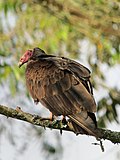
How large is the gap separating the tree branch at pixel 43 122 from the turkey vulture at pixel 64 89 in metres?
0.10

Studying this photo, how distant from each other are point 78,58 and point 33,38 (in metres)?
0.77

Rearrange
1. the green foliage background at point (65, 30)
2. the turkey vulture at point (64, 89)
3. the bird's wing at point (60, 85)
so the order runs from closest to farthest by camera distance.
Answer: the turkey vulture at point (64, 89) → the bird's wing at point (60, 85) → the green foliage background at point (65, 30)

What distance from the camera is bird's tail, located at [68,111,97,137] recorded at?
6.25m

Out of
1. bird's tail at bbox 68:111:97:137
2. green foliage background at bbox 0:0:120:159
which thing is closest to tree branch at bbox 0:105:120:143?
bird's tail at bbox 68:111:97:137

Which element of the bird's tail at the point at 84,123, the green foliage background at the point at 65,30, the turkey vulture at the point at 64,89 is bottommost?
the bird's tail at the point at 84,123

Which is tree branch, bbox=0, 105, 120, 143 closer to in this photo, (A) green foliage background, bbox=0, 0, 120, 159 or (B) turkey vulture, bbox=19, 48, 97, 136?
(B) turkey vulture, bbox=19, 48, 97, 136

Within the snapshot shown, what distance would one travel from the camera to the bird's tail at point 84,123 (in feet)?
20.5

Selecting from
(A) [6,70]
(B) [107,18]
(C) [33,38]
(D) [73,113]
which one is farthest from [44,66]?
(C) [33,38]

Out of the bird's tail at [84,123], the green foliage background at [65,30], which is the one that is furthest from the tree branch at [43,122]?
the green foliage background at [65,30]

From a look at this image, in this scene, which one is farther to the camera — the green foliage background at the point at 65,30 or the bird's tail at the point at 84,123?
the green foliage background at the point at 65,30

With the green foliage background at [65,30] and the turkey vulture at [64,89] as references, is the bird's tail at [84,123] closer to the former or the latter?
the turkey vulture at [64,89]

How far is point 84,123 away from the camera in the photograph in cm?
631

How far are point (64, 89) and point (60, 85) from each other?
0.10 meters

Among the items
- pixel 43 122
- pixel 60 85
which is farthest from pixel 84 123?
pixel 60 85
